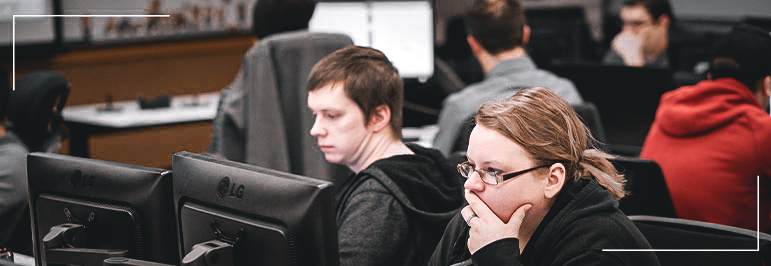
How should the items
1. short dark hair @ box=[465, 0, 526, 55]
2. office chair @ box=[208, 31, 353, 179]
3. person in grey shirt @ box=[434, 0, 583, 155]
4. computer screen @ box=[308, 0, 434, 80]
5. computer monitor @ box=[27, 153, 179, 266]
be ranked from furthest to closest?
computer screen @ box=[308, 0, 434, 80]
short dark hair @ box=[465, 0, 526, 55]
person in grey shirt @ box=[434, 0, 583, 155]
office chair @ box=[208, 31, 353, 179]
computer monitor @ box=[27, 153, 179, 266]

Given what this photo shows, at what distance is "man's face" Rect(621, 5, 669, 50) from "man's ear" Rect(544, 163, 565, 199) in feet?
10.5

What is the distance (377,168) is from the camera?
1.69m

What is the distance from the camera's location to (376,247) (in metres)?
1.58

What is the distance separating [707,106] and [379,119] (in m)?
1.03

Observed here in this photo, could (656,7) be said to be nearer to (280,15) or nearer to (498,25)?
(498,25)

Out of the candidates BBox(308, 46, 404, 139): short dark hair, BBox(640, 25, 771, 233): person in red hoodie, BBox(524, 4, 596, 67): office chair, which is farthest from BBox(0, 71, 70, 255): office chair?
BBox(524, 4, 596, 67): office chair

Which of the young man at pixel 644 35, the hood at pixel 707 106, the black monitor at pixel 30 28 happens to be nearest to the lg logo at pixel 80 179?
the hood at pixel 707 106

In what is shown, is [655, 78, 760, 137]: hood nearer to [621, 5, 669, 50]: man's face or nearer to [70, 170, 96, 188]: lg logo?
[70, 170, 96, 188]: lg logo

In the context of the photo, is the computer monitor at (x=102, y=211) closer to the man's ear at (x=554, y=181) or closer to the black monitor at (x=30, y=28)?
the man's ear at (x=554, y=181)

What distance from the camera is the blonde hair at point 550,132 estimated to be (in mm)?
1288

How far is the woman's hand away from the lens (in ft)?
4.27

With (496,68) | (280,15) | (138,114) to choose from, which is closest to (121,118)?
(138,114)

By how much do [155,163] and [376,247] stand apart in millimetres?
3524

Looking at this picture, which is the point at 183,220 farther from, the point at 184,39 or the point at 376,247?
the point at 184,39
